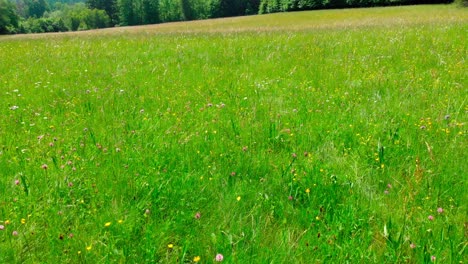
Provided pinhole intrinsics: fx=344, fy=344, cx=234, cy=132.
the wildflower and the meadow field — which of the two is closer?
the wildflower

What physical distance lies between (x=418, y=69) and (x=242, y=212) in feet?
16.2

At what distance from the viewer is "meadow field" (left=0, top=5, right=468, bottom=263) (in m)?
2.17

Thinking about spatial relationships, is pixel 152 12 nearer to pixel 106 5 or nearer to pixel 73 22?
pixel 73 22

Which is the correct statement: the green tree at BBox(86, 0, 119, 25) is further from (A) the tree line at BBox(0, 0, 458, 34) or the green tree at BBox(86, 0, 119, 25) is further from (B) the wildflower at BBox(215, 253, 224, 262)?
(B) the wildflower at BBox(215, 253, 224, 262)

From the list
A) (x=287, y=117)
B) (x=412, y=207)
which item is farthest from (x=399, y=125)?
(x=412, y=207)

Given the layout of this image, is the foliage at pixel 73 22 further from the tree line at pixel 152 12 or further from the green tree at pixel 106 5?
the green tree at pixel 106 5

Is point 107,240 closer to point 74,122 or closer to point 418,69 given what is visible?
point 74,122

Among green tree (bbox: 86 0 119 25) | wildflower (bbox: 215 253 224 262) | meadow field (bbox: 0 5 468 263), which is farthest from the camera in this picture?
green tree (bbox: 86 0 119 25)

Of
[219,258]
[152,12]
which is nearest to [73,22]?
[152,12]

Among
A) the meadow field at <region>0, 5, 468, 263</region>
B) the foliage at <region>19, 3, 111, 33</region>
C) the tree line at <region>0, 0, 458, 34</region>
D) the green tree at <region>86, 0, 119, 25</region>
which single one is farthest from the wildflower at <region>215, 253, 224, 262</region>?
the green tree at <region>86, 0, 119, 25</region>

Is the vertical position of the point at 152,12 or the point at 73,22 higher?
the point at 152,12

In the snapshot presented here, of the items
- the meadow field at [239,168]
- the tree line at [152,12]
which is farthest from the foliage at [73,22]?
the meadow field at [239,168]

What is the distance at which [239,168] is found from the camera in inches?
122

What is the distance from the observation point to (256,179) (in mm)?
2986
